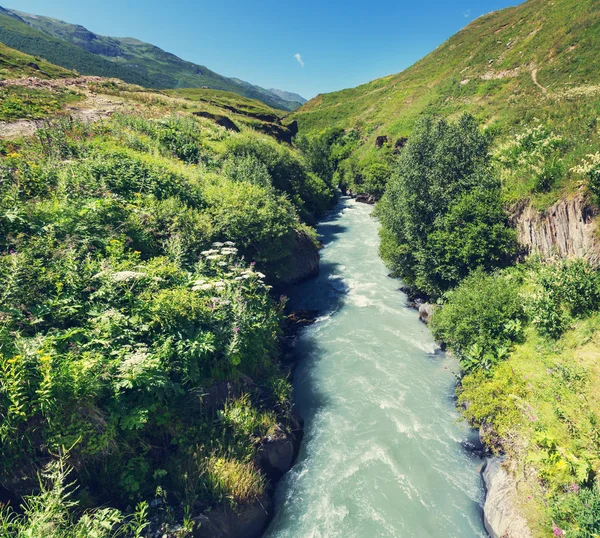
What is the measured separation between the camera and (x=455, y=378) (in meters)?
15.3

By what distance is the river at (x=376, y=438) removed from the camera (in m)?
9.59

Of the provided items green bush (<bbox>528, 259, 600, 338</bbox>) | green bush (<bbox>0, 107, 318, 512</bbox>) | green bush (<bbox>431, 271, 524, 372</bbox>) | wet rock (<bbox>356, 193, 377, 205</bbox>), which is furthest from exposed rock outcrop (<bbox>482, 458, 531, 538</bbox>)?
wet rock (<bbox>356, 193, 377, 205</bbox>)

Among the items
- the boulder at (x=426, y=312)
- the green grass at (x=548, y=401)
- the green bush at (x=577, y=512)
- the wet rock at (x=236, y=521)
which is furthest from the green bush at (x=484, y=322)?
the wet rock at (x=236, y=521)

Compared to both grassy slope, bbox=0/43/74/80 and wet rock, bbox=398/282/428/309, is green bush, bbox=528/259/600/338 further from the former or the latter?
grassy slope, bbox=0/43/74/80

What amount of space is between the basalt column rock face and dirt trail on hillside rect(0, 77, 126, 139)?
33668mm

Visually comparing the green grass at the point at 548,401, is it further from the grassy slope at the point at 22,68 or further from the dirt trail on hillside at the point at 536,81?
the grassy slope at the point at 22,68

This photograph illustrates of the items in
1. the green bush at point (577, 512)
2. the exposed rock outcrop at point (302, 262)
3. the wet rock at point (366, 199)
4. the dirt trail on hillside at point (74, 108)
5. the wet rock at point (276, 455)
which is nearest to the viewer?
the green bush at point (577, 512)

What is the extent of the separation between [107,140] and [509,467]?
31519 mm

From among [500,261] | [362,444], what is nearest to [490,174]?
[500,261]

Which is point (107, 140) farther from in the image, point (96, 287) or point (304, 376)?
point (304, 376)

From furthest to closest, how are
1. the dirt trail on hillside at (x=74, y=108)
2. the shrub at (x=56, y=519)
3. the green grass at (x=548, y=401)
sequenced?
the dirt trail on hillside at (x=74, y=108) < the green grass at (x=548, y=401) < the shrub at (x=56, y=519)

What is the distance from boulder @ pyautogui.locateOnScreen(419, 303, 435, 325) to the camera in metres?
19.3

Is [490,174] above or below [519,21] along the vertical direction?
below

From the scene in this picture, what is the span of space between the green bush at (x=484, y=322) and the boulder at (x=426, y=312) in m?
3.34
